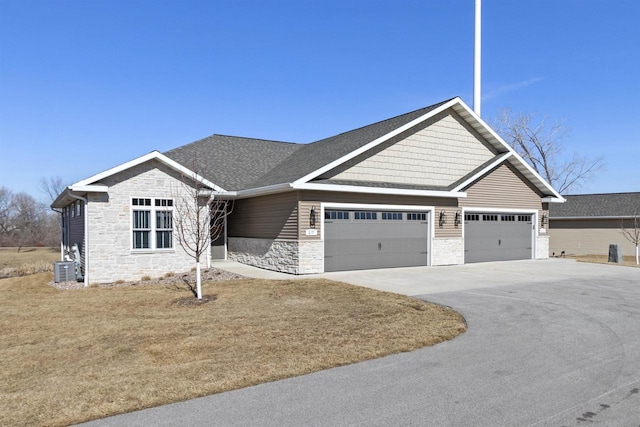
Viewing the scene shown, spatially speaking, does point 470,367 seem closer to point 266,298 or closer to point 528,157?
point 266,298

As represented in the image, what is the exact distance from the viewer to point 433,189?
1958 cm

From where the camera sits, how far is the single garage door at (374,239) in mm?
17219

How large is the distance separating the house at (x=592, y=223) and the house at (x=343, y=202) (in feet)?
37.9

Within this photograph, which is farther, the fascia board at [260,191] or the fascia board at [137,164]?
the fascia board at [260,191]

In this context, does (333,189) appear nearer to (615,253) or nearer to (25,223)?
(615,253)

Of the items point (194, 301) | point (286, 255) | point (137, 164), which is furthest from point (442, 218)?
point (137, 164)

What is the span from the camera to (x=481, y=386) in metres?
5.59

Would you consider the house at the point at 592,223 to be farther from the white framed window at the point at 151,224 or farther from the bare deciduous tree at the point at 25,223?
the bare deciduous tree at the point at 25,223

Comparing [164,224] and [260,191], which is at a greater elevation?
[260,191]

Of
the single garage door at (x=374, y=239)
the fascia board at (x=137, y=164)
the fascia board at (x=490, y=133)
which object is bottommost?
the single garage door at (x=374, y=239)

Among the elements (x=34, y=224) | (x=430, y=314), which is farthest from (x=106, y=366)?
(x=34, y=224)

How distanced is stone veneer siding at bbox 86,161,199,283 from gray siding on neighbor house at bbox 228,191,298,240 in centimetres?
355

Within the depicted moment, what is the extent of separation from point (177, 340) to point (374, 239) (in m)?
11.2

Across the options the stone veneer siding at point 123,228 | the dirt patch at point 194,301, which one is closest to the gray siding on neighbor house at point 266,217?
the stone veneer siding at point 123,228
